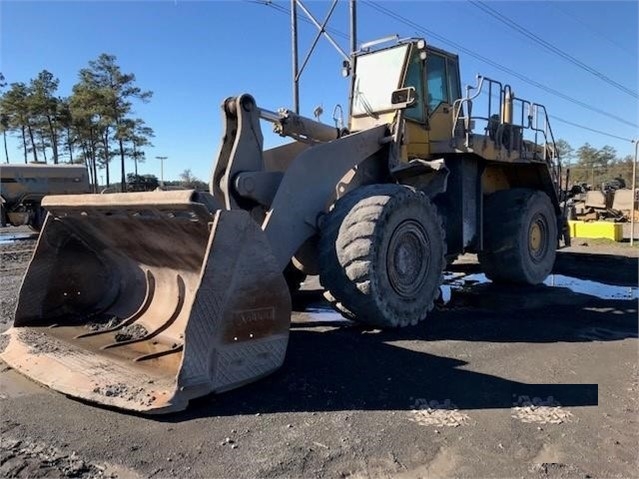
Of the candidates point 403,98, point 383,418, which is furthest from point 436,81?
point 383,418

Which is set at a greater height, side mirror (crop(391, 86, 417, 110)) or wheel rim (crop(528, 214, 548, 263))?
side mirror (crop(391, 86, 417, 110))

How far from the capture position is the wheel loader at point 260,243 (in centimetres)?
375

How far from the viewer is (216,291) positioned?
3.65m

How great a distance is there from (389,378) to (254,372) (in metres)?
0.99

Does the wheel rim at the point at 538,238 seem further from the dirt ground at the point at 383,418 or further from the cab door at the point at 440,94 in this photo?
the dirt ground at the point at 383,418

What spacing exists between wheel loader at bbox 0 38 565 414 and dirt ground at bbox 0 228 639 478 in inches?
8.0

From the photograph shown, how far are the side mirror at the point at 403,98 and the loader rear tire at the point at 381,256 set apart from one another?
1.32 meters

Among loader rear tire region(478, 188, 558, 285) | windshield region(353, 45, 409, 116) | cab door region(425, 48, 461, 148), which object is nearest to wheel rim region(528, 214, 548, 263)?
loader rear tire region(478, 188, 558, 285)

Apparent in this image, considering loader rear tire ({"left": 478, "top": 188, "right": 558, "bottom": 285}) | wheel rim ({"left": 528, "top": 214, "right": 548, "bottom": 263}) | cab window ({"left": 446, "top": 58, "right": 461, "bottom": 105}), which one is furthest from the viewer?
wheel rim ({"left": 528, "top": 214, "right": 548, "bottom": 263})

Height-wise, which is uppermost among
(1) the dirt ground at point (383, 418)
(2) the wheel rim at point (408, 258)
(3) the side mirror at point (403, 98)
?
(3) the side mirror at point (403, 98)

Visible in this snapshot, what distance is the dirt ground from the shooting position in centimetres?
290

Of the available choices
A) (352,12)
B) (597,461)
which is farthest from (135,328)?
(352,12)

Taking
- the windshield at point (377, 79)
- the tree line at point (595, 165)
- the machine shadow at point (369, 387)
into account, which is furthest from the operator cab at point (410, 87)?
the tree line at point (595, 165)

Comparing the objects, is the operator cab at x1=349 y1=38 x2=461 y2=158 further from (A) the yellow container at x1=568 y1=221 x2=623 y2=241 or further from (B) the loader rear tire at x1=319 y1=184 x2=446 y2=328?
(A) the yellow container at x1=568 y1=221 x2=623 y2=241
